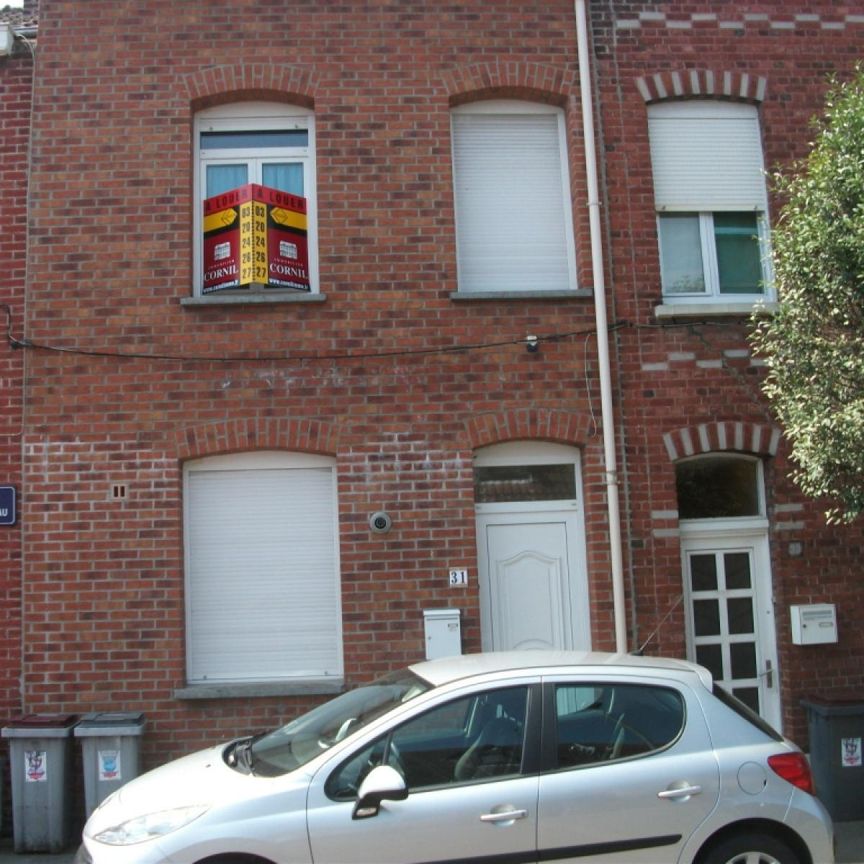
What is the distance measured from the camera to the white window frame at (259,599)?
8703 millimetres

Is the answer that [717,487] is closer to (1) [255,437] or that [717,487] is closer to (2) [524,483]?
(2) [524,483]

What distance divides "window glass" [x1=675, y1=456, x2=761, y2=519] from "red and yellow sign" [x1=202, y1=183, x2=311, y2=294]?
13.1 ft

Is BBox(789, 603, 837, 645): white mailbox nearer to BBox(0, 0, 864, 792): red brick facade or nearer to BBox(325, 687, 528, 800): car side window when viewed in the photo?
BBox(0, 0, 864, 792): red brick facade

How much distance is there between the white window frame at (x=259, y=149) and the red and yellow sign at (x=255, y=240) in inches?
4.9

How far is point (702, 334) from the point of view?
9.22 meters

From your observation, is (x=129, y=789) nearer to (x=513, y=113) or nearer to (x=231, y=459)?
(x=231, y=459)

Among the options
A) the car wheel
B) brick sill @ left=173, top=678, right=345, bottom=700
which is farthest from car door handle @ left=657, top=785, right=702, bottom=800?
brick sill @ left=173, top=678, right=345, bottom=700

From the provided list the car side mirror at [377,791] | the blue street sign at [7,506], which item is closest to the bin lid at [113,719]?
the blue street sign at [7,506]

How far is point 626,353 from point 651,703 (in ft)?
14.5

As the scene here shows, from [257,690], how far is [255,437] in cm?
216

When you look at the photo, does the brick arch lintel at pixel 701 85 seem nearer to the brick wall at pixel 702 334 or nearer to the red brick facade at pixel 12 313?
the brick wall at pixel 702 334

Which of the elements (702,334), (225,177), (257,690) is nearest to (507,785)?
(257,690)

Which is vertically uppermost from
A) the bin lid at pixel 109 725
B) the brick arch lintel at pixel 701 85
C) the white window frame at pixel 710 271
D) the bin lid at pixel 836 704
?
the brick arch lintel at pixel 701 85

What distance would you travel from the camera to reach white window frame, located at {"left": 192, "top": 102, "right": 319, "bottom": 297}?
9.38 m
